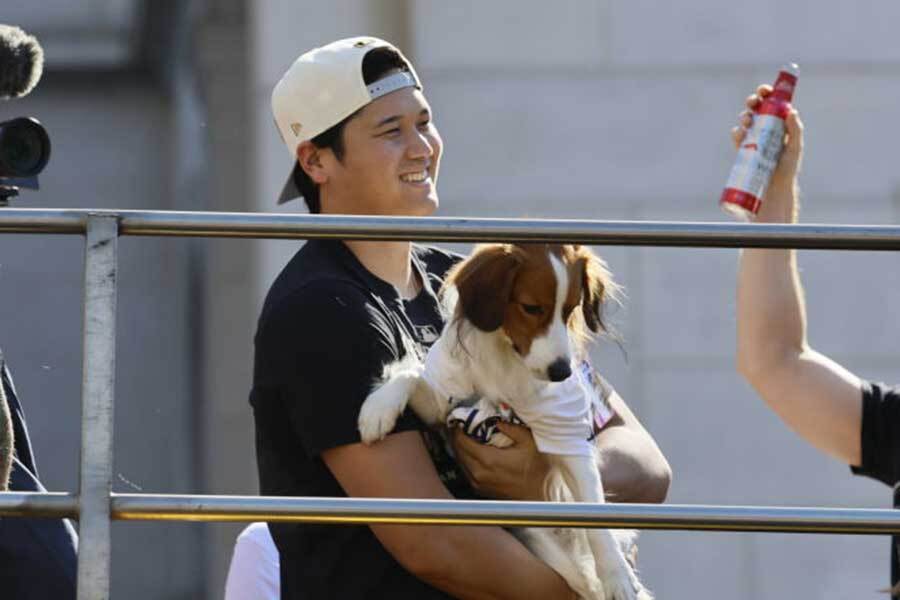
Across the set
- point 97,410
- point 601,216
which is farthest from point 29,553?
point 601,216

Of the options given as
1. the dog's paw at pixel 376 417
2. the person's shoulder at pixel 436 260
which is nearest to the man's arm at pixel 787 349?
the person's shoulder at pixel 436 260

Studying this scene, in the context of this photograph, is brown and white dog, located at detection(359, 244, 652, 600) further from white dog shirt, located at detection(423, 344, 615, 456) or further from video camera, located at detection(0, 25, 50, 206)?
video camera, located at detection(0, 25, 50, 206)

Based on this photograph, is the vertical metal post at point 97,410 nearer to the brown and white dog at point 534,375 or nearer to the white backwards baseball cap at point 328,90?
the brown and white dog at point 534,375

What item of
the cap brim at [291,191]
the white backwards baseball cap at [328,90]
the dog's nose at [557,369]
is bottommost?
the dog's nose at [557,369]

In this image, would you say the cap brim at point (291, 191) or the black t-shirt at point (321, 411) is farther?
the cap brim at point (291, 191)

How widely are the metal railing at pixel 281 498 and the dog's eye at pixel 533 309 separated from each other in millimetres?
368

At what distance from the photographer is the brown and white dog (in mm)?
3170

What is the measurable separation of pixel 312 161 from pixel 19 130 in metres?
0.52

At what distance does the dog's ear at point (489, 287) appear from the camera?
3.17 metres

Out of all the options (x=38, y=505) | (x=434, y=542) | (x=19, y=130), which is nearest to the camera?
(x=38, y=505)

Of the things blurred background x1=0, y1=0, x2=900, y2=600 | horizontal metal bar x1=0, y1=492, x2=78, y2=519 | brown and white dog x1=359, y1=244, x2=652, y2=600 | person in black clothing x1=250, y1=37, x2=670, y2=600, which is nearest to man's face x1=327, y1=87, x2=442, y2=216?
person in black clothing x1=250, y1=37, x2=670, y2=600

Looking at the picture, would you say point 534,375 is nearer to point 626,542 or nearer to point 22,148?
point 626,542

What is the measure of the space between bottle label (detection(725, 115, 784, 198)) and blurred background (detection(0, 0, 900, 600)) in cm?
239

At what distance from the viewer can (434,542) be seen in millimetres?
3068
